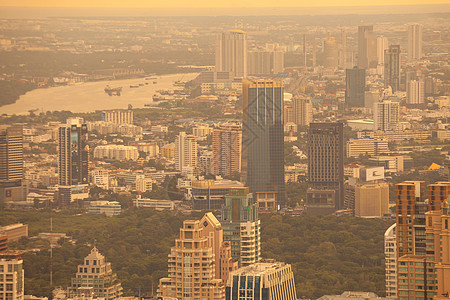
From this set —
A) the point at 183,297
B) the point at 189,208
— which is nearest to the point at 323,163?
the point at 189,208

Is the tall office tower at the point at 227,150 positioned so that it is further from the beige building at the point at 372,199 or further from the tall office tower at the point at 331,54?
the tall office tower at the point at 331,54

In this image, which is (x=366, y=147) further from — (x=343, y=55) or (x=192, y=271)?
(x=192, y=271)

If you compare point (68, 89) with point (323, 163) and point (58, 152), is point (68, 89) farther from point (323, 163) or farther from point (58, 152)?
point (323, 163)

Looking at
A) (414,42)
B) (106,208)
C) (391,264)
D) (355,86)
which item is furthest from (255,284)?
(355,86)

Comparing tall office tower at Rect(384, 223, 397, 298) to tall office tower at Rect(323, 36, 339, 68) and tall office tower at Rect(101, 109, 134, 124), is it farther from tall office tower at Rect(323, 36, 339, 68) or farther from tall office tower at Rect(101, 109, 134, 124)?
tall office tower at Rect(323, 36, 339, 68)

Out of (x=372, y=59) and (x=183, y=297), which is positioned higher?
(x=372, y=59)

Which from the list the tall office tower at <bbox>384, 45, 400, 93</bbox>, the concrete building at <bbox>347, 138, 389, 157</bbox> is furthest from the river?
the concrete building at <bbox>347, 138, 389, 157</bbox>

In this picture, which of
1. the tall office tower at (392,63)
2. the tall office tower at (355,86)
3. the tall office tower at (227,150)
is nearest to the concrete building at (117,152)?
the tall office tower at (227,150)
